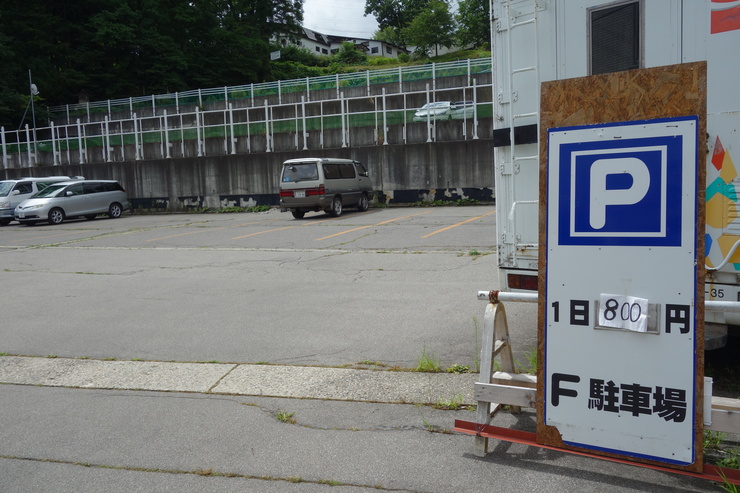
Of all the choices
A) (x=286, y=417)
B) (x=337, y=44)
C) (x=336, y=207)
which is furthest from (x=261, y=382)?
(x=337, y=44)

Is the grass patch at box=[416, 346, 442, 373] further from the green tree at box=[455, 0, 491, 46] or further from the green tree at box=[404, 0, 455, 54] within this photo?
the green tree at box=[404, 0, 455, 54]

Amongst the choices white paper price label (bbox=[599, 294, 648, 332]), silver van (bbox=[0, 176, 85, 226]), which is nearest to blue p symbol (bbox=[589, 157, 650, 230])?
white paper price label (bbox=[599, 294, 648, 332])

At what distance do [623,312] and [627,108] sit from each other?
111cm

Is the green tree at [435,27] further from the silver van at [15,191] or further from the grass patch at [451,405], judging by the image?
the grass patch at [451,405]

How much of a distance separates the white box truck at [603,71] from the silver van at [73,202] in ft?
76.0

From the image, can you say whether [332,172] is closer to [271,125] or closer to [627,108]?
[271,125]

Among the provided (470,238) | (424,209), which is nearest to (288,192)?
(424,209)

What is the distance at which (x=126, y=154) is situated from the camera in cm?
2977

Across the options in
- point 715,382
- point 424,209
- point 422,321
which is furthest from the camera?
point 424,209

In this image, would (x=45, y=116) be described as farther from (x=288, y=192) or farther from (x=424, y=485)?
(x=424, y=485)

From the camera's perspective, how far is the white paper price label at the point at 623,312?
11.0ft

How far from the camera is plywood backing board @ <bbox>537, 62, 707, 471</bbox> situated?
3.21m

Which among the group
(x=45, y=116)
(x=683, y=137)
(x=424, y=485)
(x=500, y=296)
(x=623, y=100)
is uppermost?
(x=45, y=116)

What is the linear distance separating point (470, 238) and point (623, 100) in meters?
10.6
